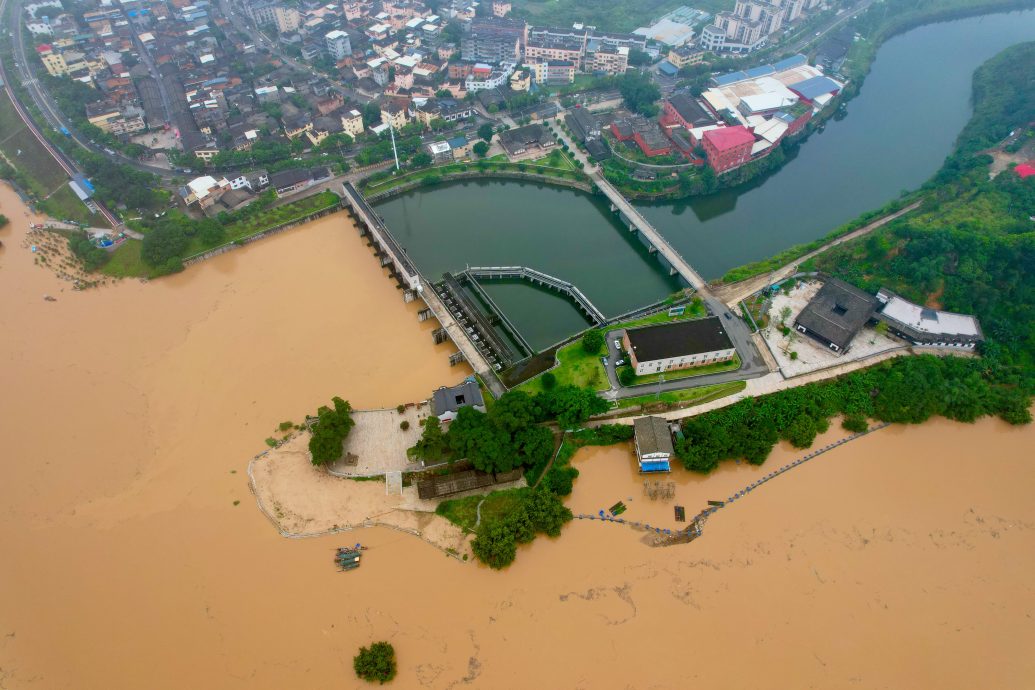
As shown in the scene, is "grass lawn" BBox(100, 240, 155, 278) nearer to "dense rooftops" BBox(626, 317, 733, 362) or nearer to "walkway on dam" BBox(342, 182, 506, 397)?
"walkway on dam" BBox(342, 182, 506, 397)

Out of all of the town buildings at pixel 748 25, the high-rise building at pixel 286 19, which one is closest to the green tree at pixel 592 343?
the town buildings at pixel 748 25

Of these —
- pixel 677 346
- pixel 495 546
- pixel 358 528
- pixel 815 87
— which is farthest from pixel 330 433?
pixel 815 87

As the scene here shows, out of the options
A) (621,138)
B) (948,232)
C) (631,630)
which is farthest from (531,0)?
(631,630)

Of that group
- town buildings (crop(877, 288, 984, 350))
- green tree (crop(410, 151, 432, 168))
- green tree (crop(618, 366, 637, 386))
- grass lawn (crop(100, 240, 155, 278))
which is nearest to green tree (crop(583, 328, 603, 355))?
green tree (crop(618, 366, 637, 386))

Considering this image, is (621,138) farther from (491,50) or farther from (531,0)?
(531,0)

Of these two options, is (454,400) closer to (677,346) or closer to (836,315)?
(677,346)

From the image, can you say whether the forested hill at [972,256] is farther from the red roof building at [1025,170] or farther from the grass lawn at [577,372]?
the grass lawn at [577,372]

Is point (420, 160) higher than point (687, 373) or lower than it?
higher
